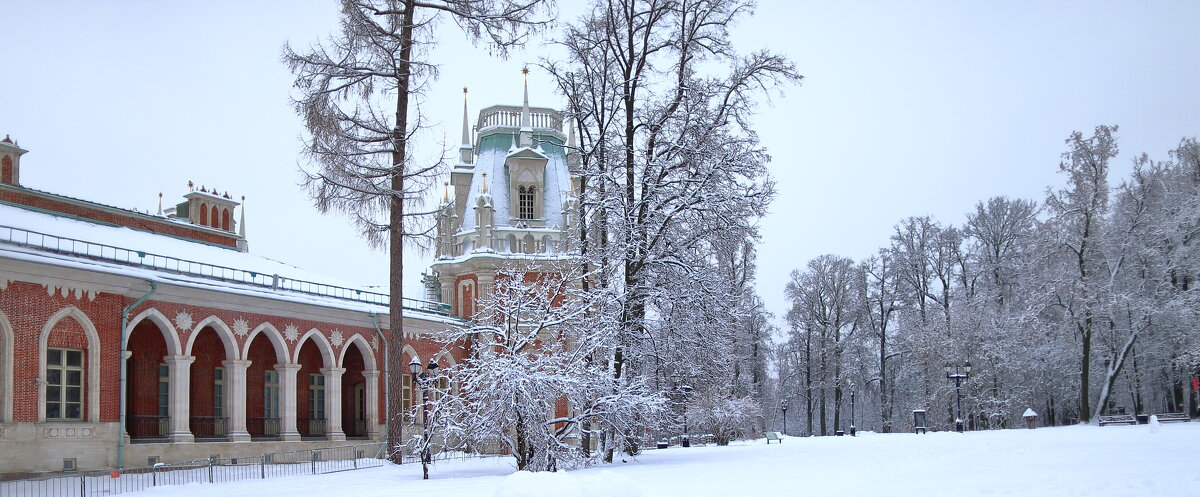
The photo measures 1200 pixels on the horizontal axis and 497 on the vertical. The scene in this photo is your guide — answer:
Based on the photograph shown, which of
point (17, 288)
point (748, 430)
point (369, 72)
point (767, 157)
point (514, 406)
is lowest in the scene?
point (748, 430)

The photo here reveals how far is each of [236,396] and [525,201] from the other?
15742mm

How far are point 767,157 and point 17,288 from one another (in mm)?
15641

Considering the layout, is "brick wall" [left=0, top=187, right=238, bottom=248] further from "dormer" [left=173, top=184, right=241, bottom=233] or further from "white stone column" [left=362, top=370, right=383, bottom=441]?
"white stone column" [left=362, top=370, right=383, bottom=441]

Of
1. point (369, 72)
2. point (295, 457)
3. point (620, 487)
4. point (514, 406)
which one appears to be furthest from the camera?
point (295, 457)

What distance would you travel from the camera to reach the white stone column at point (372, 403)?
31.2 m

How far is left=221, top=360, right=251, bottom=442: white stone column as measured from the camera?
26.1 metres

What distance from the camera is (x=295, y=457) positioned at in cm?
2628

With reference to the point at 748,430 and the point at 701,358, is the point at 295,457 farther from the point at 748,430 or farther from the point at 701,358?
the point at 748,430

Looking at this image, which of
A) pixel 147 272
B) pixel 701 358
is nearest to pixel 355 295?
pixel 147 272

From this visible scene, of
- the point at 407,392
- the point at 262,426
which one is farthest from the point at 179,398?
the point at 407,392

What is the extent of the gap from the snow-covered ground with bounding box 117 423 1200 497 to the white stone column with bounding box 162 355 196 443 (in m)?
6.65

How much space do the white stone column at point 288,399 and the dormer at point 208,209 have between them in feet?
26.5

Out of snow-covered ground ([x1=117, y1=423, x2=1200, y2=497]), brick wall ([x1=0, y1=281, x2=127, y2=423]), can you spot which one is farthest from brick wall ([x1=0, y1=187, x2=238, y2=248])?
snow-covered ground ([x1=117, y1=423, x2=1200, y2=497])

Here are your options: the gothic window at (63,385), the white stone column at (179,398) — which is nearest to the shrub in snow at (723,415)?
the white stone column at (179,398)
